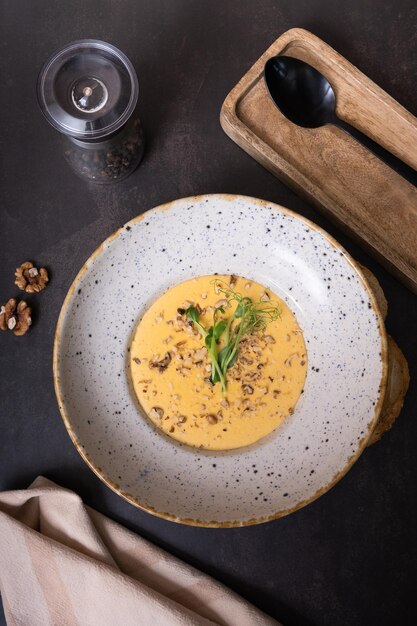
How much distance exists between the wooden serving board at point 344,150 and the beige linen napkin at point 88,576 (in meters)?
0.75

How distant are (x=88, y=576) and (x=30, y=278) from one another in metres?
0.62

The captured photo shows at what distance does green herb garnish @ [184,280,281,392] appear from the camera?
1.28 m

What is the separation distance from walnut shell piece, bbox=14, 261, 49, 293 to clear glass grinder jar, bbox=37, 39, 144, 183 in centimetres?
29

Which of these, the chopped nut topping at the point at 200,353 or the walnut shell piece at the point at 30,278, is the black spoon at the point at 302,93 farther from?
the walnut shell piece at the point at 30,278

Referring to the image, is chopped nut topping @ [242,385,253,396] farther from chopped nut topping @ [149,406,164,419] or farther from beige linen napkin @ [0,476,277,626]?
beige linen napkin @ [0,476,277,626]

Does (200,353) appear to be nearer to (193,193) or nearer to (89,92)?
(193,193)

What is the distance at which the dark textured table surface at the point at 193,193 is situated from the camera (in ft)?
4.33

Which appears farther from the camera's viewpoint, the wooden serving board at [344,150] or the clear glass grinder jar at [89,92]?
the wooden serving board at [344,150]

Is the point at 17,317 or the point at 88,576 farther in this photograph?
the point at 17,317

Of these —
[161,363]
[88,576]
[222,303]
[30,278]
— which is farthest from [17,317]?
[88,576]

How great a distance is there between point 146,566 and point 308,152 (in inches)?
35.8

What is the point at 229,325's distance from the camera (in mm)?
1305

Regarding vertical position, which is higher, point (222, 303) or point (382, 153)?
point (382, 153)

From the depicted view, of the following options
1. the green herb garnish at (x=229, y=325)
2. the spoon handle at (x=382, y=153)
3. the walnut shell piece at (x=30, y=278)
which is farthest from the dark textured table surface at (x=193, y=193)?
the green herb garnish at (x=229, y=325)
